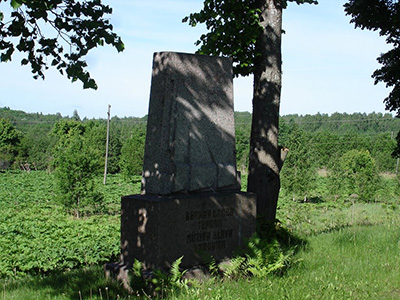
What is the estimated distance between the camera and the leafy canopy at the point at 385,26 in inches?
624

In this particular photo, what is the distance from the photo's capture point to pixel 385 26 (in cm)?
1625

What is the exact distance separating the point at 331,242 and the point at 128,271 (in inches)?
144

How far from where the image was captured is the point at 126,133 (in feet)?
424

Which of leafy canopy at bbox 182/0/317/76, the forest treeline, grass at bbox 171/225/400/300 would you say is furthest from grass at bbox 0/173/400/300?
the forest treeline

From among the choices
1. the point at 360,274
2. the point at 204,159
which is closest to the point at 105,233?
the point at 204,159

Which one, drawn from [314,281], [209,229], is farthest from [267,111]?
[314,281]

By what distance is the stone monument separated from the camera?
6.50 meters

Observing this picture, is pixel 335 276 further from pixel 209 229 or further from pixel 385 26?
pixel 385 26

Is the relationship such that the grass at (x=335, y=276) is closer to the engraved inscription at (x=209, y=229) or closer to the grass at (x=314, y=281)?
the grass at (x=314, y=281)

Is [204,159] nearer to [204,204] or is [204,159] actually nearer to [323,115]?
[204,204]

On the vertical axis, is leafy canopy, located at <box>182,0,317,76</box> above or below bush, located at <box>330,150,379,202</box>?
above

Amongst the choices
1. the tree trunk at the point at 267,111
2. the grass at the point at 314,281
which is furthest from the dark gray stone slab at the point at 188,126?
the tree trunk at the point at 267,111

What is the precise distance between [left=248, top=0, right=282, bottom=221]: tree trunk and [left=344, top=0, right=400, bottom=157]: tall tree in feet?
23.2

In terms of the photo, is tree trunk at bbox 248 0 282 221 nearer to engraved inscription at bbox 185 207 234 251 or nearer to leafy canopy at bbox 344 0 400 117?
engraved inscription at bbox 185 207 234 251
